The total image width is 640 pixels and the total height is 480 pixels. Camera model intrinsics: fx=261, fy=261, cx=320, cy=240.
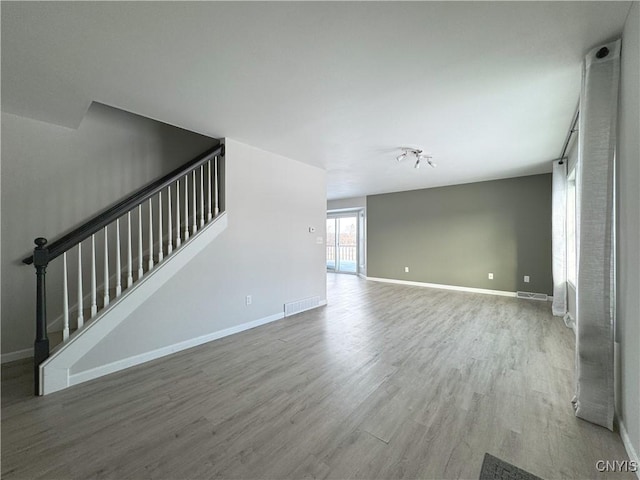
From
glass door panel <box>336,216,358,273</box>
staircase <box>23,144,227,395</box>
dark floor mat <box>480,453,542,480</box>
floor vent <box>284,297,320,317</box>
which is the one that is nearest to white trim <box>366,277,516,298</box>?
glass door panel <box>336,216,358,273</box>

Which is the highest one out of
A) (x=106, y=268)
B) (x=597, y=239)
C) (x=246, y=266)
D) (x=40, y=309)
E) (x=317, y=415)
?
(x=597, y=239)

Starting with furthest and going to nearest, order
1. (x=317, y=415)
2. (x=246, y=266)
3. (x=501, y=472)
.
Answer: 1. (x=246, y=266)
2. (x=317, y=415)
3. (x=501, y=472)

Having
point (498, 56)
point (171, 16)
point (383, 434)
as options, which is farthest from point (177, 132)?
point (383, 434)

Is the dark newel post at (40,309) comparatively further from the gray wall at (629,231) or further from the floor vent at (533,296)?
the floor vent at (533,296)

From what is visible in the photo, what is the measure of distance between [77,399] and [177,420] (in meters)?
0.94

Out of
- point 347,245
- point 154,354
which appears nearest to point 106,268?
point 154,354

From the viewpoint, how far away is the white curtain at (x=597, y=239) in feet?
5.44

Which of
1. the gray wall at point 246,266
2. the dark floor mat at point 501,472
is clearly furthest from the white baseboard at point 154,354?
the dark floor mat at point 501,472

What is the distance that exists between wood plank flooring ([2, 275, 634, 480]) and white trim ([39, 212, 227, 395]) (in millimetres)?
195

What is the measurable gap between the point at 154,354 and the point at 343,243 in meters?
6.84

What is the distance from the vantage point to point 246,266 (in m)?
3.59

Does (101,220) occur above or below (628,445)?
above

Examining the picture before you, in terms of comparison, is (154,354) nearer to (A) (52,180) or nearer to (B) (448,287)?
(A) (52,180)

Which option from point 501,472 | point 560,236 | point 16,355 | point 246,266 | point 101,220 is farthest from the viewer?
point 560,236
